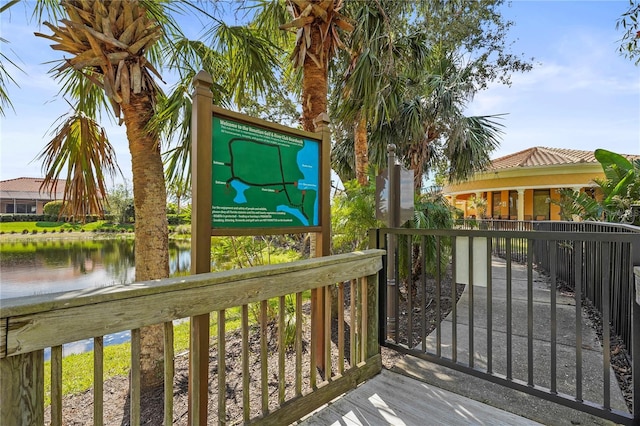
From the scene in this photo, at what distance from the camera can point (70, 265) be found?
257 inches

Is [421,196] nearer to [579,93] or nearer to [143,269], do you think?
[143,269]

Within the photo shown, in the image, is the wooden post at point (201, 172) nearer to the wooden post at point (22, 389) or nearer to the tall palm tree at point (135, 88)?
the wooden post at point (22, 389)

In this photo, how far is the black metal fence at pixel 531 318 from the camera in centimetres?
186

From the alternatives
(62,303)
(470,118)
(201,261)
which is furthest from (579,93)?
(62,303)

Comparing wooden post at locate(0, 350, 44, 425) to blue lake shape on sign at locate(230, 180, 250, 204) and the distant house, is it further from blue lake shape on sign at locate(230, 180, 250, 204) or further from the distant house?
the distant house

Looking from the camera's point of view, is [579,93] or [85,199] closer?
[85,199]

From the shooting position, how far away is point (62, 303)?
3.38 feet

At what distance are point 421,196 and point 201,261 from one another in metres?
4.41

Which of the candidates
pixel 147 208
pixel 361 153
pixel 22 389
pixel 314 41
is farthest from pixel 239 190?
pixel 361 153

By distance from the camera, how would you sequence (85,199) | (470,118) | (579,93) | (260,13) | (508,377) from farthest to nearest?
1. (579,93)
2. (470,118)
3. (260,13)
4. (85,199)
5. (508,377)

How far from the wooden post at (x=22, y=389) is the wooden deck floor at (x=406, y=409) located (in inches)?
53.1

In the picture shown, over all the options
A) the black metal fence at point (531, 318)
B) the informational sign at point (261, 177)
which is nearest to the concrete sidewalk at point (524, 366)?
the black metal fence at point (531, 318)

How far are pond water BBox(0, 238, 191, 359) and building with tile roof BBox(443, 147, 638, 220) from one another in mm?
11805

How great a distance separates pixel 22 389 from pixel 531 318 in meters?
2.62
